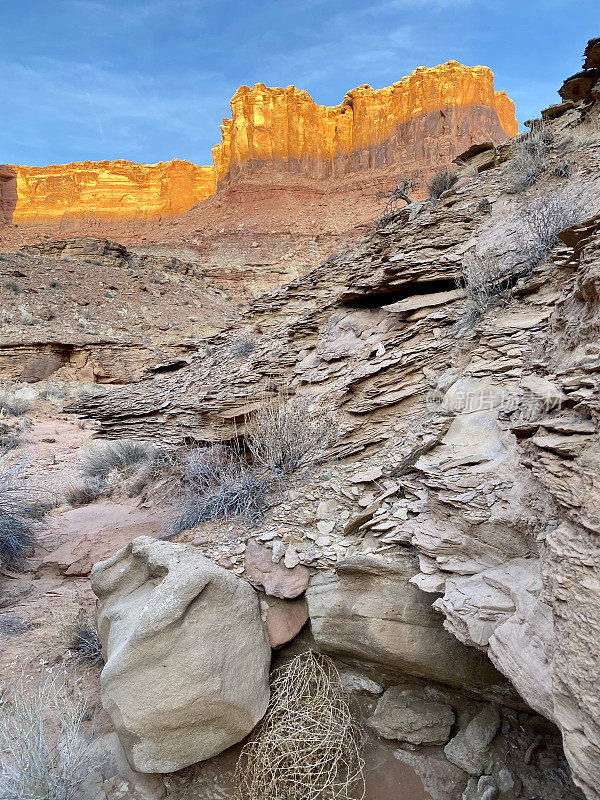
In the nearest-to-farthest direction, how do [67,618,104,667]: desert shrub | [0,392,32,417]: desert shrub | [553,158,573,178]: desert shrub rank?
[67,618,104,667]: desert shrub
[553,158,573,178]: desert shrub
[0,392,32,417]: desert shrub

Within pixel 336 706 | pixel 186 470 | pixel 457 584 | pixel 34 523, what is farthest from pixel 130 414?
pixel 457 584

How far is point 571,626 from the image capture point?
158cm

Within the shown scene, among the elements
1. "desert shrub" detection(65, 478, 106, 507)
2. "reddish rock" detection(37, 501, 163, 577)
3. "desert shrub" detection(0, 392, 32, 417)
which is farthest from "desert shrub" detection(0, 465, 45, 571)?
"desert shrub" detection(0, 392, 32, 417)

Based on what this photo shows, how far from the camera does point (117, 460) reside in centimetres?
961

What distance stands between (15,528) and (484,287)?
21.4ft

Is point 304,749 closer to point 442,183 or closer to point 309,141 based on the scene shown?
point 442,183

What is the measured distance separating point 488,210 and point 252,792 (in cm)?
→ 639

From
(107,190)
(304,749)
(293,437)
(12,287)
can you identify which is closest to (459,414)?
(293,437)

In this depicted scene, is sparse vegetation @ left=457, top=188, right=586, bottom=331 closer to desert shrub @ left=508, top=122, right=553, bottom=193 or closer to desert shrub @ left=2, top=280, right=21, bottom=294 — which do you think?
desert shrub @ left=508, top=122, right=553, bottom=193

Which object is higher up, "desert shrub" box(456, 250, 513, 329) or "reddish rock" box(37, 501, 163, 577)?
"desert shrub" box(456, 250, 513, 329)

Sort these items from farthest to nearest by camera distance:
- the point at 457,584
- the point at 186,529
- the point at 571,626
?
the point at 186,529 → the point at 457,584 → the point at 571,626

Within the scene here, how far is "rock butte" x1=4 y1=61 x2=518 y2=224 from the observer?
45.2m

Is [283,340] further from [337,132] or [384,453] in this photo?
[337,132]

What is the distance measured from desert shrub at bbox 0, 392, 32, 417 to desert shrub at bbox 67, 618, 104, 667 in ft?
43.5
